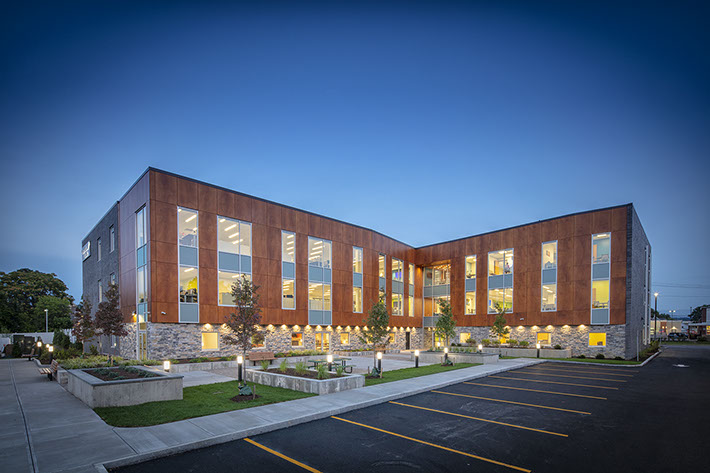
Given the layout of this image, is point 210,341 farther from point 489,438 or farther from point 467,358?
point 489,438

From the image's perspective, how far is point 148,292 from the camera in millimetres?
21281

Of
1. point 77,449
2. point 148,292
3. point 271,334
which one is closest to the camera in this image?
point 77,449

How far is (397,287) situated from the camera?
130ft

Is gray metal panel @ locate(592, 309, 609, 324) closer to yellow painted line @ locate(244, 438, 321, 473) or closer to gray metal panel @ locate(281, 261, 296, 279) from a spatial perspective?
→ gray metal panel @ locate(281, 261, 296, 279)

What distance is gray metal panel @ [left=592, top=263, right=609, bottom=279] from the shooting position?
29.4 m

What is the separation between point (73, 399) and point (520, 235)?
34622mm

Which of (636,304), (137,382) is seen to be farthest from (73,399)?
(636,304)

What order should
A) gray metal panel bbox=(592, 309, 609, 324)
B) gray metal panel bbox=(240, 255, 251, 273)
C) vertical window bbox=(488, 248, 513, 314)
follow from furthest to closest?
vertical window bbox=(488, 248, 513, 314)
gray metal panel bbox=(592, 309, 609, 324)
gray metal panel bbox=(240, 255, 251, 273)

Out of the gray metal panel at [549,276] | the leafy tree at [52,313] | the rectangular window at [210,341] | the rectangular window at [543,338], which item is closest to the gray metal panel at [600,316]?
the gray metal panel at [549,276]

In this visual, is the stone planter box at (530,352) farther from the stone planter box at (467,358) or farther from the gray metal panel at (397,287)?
the gray metal panel at (397,287)

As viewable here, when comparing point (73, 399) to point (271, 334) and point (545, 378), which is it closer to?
point (271, 334)

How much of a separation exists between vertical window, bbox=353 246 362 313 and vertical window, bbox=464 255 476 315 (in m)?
12.1

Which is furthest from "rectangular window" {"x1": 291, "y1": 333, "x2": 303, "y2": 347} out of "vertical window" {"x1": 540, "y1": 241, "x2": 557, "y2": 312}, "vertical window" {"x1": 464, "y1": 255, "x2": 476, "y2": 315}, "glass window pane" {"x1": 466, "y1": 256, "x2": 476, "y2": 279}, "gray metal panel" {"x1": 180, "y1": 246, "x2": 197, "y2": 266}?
"vertical window" {"x1": 540, "y1": 241, "x2": 557, "y2": 312}

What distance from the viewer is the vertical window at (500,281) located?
3547 centimetres
